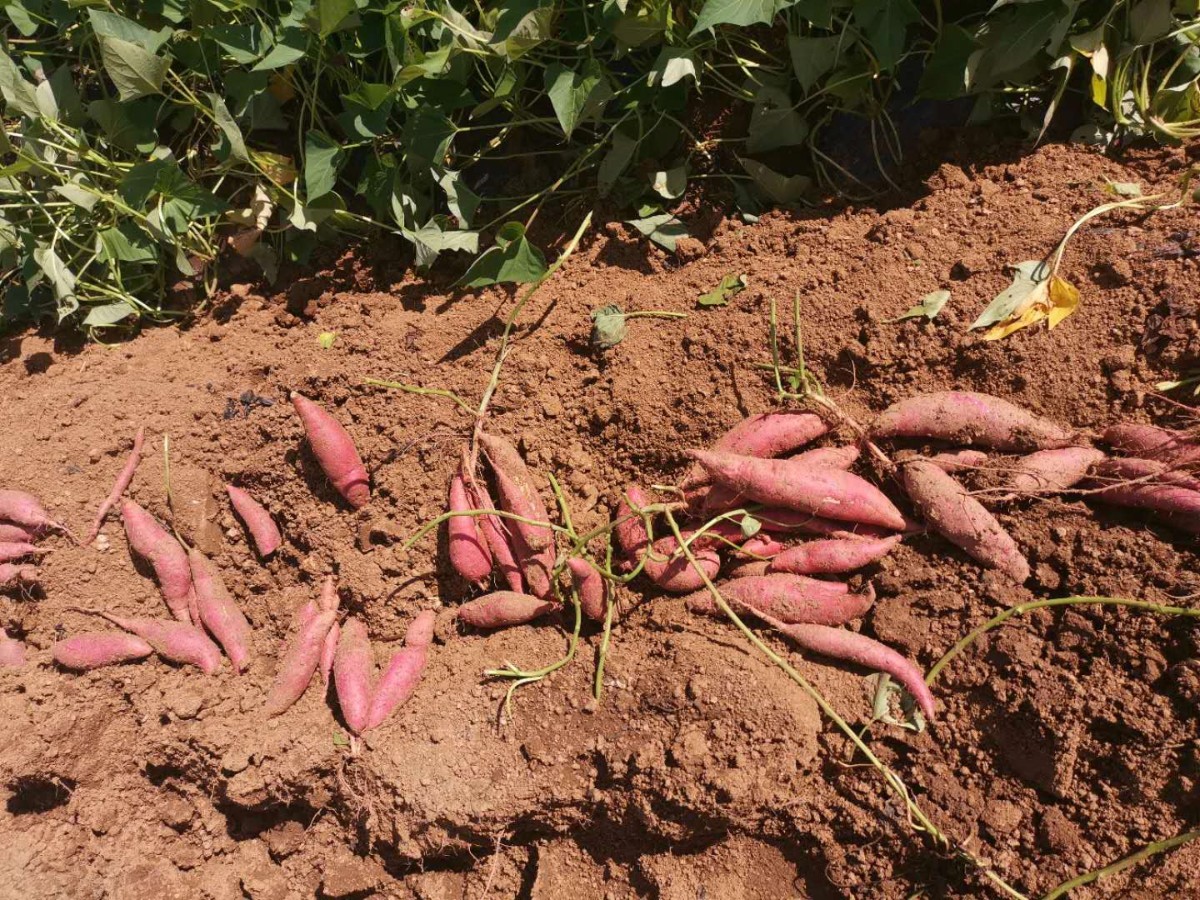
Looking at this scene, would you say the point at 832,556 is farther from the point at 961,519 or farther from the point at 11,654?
the point at 11,654

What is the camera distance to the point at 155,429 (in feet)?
7.12

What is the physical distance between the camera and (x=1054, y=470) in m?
1.57

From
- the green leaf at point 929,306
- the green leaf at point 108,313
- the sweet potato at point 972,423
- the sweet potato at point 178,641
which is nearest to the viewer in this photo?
the sweet potato at point 972,423

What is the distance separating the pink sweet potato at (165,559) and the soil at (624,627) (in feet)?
A: 0.21

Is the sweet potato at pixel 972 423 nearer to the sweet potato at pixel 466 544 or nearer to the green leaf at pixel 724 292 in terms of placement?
the green leaf at pixel 724 292

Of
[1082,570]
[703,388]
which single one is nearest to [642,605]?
[703,388]

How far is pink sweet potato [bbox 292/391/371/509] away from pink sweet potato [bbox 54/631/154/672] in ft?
2.17

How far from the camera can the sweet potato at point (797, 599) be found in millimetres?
1662

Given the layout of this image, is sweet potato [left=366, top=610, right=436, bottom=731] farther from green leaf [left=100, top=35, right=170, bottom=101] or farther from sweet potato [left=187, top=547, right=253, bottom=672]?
green leaf [left=100, top=35, right=170, bottom=101]

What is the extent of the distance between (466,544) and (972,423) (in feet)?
3.85

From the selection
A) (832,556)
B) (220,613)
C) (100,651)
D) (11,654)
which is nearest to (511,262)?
(832,556)

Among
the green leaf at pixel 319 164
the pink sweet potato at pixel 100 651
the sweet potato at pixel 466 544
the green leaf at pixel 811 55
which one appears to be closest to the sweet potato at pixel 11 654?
the pink sweet potato at pixel 100 651

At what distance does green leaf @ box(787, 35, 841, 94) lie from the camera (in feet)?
6.20

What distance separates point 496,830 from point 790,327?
1.32 metres
